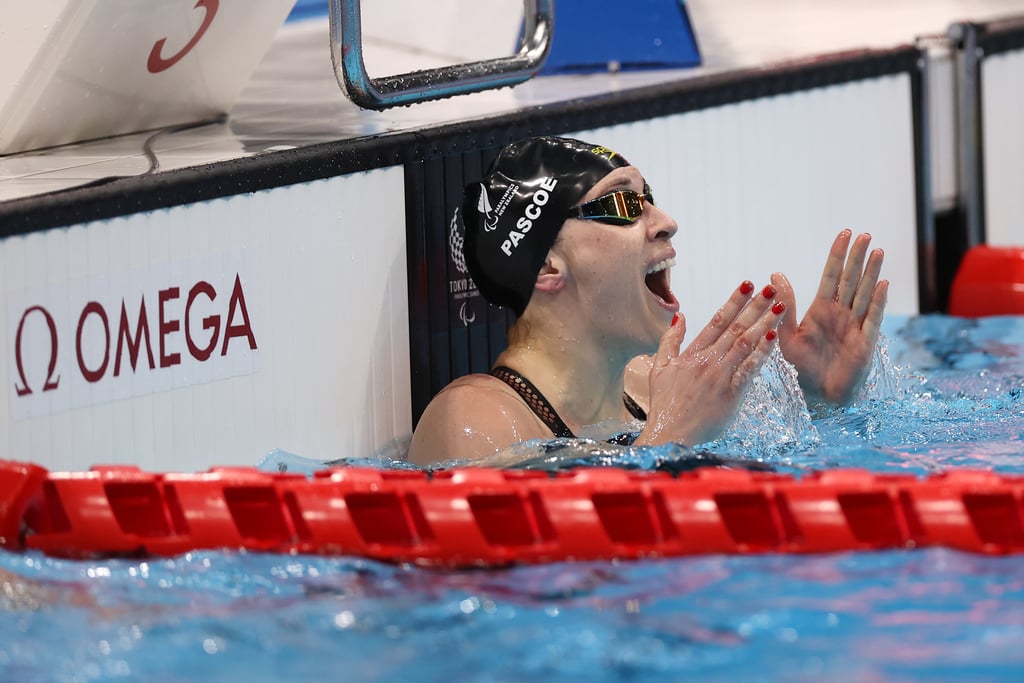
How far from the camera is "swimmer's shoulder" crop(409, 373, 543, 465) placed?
9.45 feet

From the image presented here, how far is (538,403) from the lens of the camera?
3.01m

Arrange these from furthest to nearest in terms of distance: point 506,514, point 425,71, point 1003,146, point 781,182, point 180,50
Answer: point 1003,146
point 781,182
point 180,50
point 425,71
point 506,514

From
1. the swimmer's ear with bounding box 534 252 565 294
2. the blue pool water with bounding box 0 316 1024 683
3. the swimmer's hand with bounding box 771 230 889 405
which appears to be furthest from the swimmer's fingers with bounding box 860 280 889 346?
the blue pool water with bounding box 0 316 1024 683

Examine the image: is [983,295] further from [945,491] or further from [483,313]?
[945,491]

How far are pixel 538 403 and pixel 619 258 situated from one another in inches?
12.1

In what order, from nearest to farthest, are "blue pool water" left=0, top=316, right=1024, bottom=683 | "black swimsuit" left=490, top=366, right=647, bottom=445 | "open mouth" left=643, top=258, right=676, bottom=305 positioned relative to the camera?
"blue pool water" left=0, top=316, right=1024, bottom=683, "black swimsuit" left=490, top=366, right=647, bottom=445, "open mouth" left=643, top=258, right=676, bottom=305

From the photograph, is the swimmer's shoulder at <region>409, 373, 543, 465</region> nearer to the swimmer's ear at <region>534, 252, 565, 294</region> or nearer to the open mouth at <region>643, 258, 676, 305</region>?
the swimmer's ear at <region>534, 252, 565, 294</region>

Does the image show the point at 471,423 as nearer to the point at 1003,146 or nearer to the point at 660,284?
the point at 660,284

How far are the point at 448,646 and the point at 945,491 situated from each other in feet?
2.51

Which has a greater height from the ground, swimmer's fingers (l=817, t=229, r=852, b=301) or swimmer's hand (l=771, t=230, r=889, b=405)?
swimmer's fingers (l=817, t=229, r=852, b=301)

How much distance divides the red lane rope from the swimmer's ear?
0.68 metres

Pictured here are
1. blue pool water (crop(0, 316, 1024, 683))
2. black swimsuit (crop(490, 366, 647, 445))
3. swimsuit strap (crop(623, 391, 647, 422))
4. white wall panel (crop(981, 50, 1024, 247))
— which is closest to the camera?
blue pool water (crop(0, 316, 1024, 683))

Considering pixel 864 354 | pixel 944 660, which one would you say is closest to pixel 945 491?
pixel 944 660

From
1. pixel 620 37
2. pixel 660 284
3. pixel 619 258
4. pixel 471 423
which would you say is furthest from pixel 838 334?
pixel 620 37
